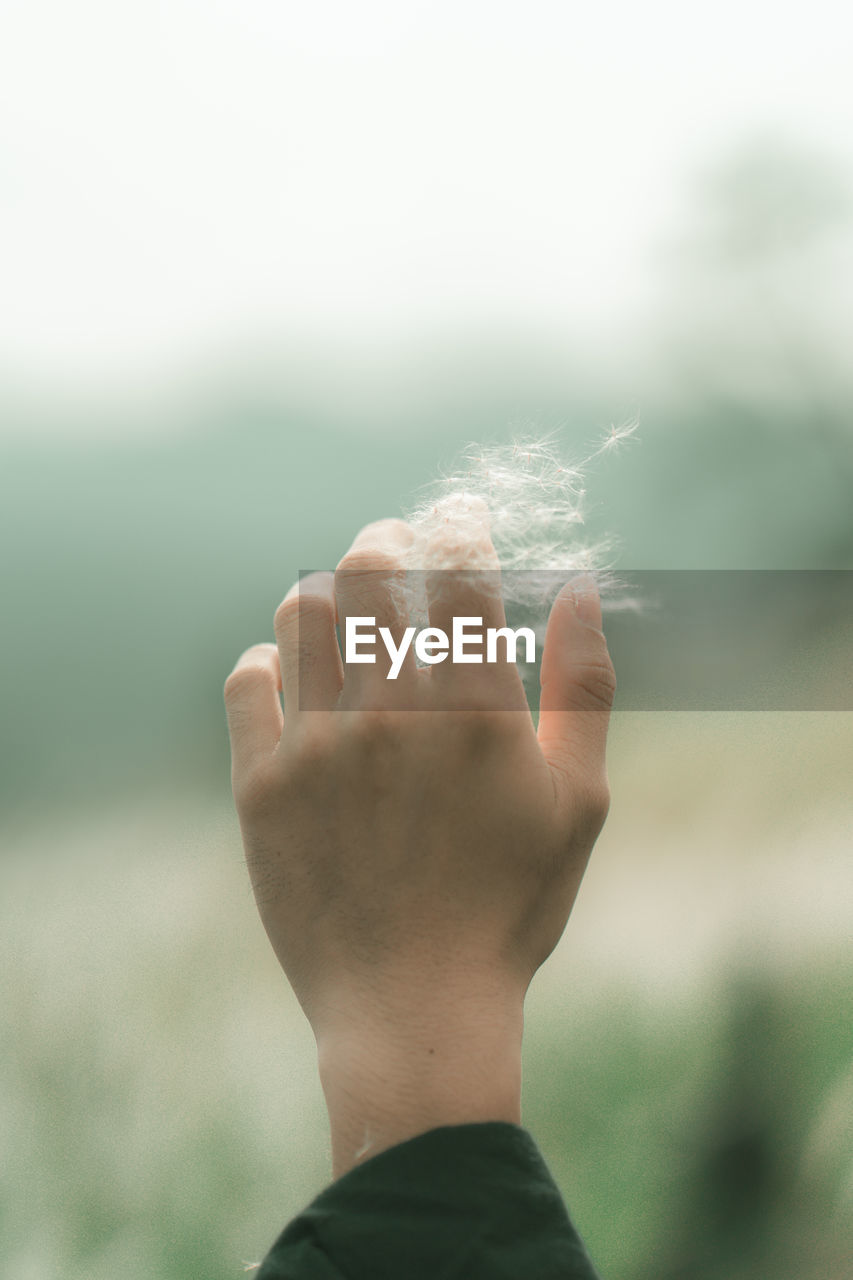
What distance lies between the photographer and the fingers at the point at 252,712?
664 millimetres

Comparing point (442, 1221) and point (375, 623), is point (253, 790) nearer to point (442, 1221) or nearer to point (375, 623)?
point (375, 623)

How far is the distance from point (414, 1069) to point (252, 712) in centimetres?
29

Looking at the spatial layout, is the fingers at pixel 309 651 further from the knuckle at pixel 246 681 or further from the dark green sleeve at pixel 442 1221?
the dark green sleeve at pixel 442 1221

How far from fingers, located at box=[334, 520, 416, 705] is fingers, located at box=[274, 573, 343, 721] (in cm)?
2

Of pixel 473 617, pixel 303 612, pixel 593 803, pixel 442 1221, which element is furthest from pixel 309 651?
pixel 442 1221

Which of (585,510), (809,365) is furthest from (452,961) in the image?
(809,365)

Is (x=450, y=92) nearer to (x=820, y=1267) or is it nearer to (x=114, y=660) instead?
(x=114, y=660)

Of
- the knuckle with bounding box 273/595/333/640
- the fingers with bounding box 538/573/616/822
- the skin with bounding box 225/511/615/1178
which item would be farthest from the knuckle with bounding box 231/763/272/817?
the fingers with bounding box 538/573/616/822

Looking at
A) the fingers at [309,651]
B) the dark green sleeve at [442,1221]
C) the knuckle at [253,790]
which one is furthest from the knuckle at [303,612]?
the dark green sleeve at [442,1221]

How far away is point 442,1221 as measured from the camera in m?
0.50

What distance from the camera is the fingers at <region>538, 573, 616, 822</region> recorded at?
2.12 feet

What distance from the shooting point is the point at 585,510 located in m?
0.95

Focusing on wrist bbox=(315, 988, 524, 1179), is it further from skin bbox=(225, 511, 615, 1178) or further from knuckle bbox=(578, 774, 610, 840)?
knuckle bbox=(578, 774, 610, 840)

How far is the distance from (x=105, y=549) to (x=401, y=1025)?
2.33 feet
